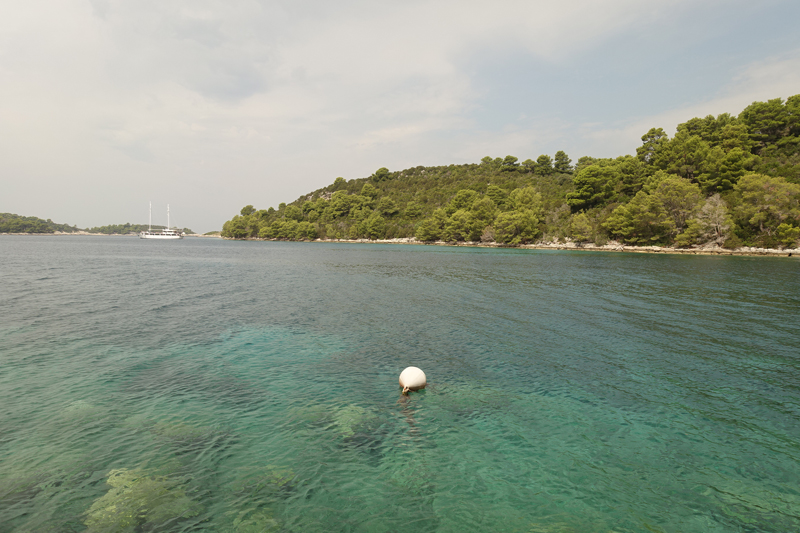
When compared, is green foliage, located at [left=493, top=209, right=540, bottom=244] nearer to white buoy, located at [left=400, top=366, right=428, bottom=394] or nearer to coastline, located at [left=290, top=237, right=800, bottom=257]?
coastline, located at [left=290, top=237, right=800, bottom=257]

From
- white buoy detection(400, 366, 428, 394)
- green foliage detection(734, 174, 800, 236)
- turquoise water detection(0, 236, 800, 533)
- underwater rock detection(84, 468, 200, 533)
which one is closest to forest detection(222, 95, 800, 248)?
green foliage detection(734, 174, 800, 236)

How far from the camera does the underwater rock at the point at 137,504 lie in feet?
22.9

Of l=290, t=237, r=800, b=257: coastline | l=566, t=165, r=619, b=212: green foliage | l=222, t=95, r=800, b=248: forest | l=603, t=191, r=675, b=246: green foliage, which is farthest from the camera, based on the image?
l=566, t=165, r=619, b=212: green foliage

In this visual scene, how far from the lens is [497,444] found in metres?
10.2

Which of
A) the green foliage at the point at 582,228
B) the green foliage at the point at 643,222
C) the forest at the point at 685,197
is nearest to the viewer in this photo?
the forest at the point at 685,197

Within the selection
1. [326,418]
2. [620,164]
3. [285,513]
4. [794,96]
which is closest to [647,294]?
[326,418]

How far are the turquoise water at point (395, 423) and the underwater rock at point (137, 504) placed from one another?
5cm

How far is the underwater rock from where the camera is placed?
699 cm

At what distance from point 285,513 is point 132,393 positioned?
29.1 feet

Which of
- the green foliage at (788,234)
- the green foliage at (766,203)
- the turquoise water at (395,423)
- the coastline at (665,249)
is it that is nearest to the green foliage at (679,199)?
the coastline at (665,249)

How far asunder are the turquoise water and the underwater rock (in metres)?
0.05

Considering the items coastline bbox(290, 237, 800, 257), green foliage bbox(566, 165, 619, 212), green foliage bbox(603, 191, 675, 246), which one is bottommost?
coastline bbox(290, 237, 800, 257)

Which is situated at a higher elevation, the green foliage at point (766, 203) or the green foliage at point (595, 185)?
the green foliage at point (595, 185)

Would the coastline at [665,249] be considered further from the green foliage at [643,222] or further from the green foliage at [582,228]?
the green foliage at [643,222]
